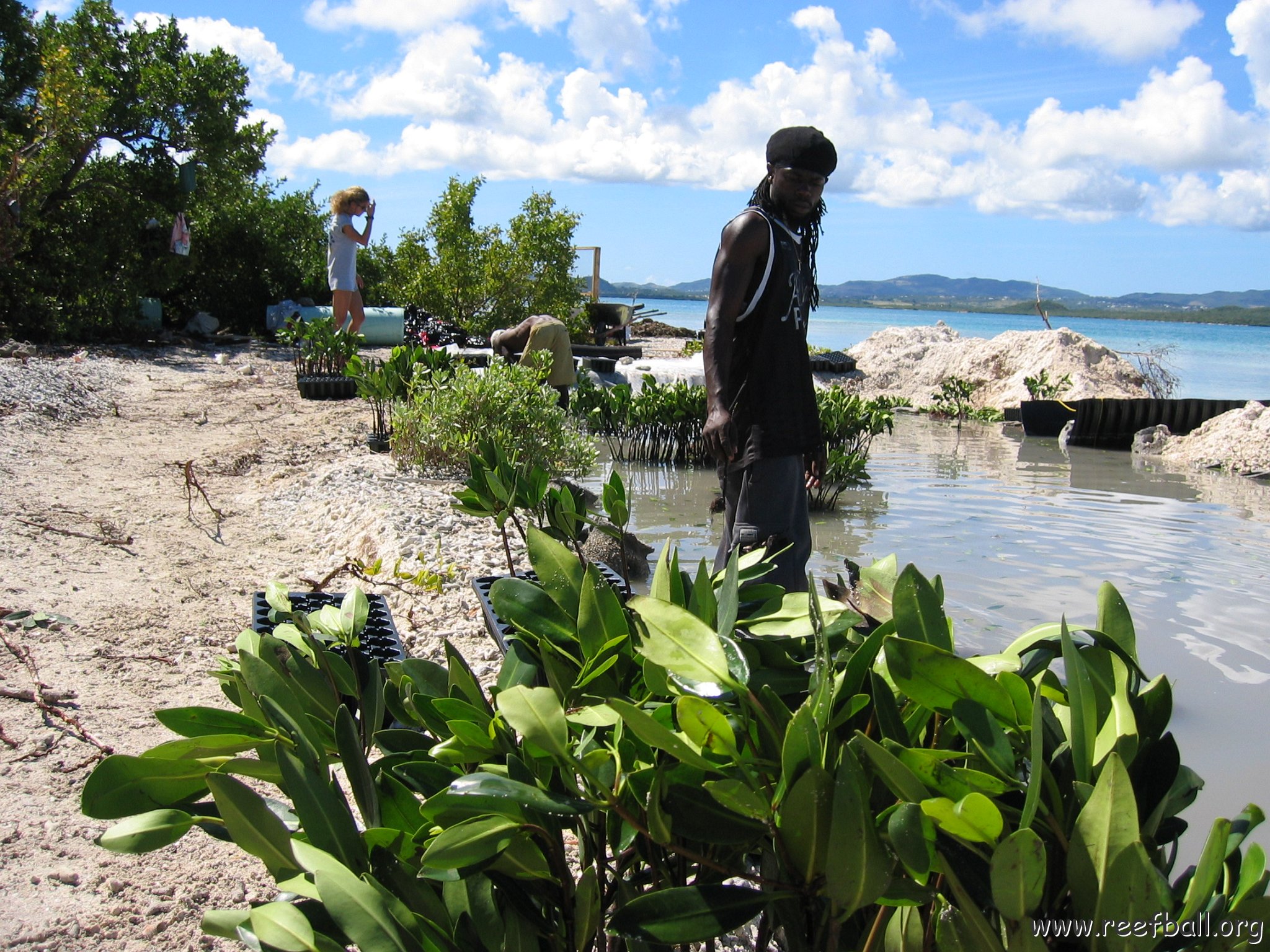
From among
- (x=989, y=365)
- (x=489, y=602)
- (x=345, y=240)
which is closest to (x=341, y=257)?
(x=345, y=240)

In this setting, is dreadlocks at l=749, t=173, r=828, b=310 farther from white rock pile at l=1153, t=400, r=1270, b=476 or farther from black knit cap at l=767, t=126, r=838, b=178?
white rock pile at l=1153, t=400, r=1270, b=476

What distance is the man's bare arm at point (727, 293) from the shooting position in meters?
3.46

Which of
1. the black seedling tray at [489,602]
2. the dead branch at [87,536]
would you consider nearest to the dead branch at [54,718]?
the black seedling tray at [489,602]

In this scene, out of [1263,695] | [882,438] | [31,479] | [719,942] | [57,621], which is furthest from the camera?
[882,438]

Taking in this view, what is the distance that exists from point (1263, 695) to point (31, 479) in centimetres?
704

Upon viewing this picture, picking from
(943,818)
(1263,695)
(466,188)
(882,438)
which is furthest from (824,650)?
(466,188)

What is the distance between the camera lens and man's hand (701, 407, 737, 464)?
3555mm

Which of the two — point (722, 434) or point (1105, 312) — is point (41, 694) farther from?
point (1105, 312)

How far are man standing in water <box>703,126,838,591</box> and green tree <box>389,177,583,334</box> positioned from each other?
15.2 m

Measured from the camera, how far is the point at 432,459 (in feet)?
23.2

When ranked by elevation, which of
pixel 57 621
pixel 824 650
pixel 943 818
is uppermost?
pixel 824 650

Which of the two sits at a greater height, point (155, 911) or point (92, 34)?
point (92, 34)

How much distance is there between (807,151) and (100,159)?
50.8 feet

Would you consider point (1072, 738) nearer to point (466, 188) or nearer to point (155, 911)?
point (155, 911)
